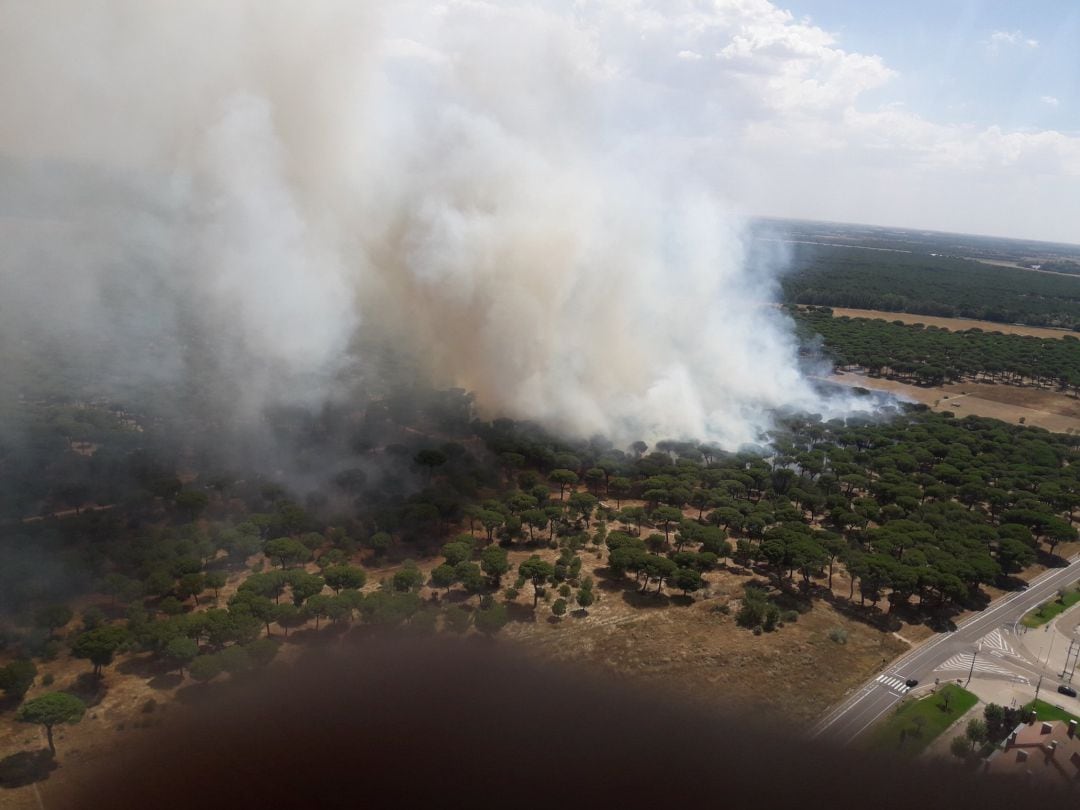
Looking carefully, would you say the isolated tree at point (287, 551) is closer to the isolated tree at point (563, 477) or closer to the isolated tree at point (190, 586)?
the isolated tree at point (190, 586)

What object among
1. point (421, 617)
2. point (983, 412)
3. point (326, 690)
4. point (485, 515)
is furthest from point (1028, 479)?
point (326, 690)

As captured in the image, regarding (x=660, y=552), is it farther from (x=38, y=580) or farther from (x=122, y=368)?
(x=122, y=368)

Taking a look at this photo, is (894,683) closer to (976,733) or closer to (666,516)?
(976,733)

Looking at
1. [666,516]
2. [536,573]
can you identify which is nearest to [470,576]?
[536,573]

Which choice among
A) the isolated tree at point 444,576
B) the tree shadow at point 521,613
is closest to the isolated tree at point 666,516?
the tree shadow at point 521,613

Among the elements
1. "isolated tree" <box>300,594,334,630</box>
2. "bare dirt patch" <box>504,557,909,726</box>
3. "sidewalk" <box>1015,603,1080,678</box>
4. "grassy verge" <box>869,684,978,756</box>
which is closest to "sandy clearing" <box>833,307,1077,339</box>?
"sidewalk" <box>1015,603,1080,678</box>

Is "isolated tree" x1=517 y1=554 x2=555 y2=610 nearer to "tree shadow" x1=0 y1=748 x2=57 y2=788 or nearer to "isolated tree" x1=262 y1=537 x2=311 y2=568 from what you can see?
"isolated tree" x1=262 y1=537 x2=311 y2=568
